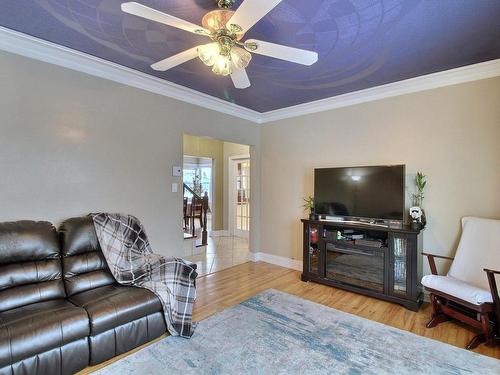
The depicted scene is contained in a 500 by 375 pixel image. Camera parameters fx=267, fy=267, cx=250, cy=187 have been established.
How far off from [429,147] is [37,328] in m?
Answer: 4.01

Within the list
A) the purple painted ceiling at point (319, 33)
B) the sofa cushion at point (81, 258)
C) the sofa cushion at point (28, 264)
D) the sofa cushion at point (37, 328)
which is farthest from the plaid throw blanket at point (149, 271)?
the purple painted ceiling at point (319, 33)

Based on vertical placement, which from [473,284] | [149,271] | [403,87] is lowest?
[473,284]

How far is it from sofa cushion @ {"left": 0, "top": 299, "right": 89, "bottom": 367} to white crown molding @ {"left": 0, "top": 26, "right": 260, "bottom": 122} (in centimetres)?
218

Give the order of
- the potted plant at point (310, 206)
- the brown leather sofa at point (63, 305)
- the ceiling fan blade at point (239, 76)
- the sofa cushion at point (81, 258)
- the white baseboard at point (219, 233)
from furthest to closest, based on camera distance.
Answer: the white baseboard at point (219, 233), the potted plant at point (310, 206), the sofa cushion at point (81, 258), the ceiling fan blade at point (239, 76), the brown leather sofa at point (63, 305)

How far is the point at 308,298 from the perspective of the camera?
10.5ft

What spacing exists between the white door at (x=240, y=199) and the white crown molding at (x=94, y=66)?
10.00 ft

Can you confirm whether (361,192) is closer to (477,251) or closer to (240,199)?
(477,251)

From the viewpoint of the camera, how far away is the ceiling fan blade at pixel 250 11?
1414 mm

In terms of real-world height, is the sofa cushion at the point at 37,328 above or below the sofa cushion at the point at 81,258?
below

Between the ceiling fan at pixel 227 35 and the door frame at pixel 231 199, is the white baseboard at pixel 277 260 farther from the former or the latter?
the ceiling fan at pixel 227 35

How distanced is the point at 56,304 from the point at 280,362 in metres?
1.76

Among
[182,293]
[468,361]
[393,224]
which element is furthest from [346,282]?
[182,293]

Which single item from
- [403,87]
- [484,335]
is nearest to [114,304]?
[484,335]

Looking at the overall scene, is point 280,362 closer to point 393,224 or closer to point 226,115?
point 393,224
